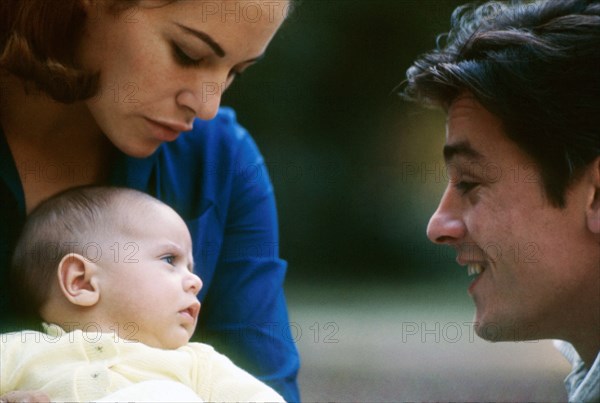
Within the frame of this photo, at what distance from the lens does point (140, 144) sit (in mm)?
1976

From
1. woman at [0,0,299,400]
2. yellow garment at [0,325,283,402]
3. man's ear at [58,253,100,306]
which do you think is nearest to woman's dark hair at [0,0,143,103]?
woman at [0,0,299,400]

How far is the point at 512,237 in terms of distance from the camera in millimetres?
2111

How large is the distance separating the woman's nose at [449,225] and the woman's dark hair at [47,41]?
81 centimetres

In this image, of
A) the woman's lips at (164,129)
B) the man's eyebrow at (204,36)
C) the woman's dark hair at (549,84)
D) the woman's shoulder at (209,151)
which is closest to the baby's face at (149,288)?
the woman's lips at (164,129)

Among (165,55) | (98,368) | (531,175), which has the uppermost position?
(165,55)

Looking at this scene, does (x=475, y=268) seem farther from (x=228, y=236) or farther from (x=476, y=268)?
(x=228, y=236)

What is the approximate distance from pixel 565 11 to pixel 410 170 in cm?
490

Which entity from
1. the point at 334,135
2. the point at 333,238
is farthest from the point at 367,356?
the point at 334,135

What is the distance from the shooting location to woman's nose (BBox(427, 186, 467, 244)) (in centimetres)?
218

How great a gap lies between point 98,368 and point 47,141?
2.00 feet

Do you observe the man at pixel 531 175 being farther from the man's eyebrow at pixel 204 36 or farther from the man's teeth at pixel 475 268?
the man's eyebrow at pixel 204 36

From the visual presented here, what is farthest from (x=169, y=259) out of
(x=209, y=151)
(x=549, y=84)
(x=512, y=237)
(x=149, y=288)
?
(x=549, y=84)

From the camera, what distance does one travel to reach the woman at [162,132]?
1.89 metres

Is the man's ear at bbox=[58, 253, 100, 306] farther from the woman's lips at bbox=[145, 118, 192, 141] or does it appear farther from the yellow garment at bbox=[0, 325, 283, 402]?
the woman's lips at bbox=[145, 118, 192, 141]
